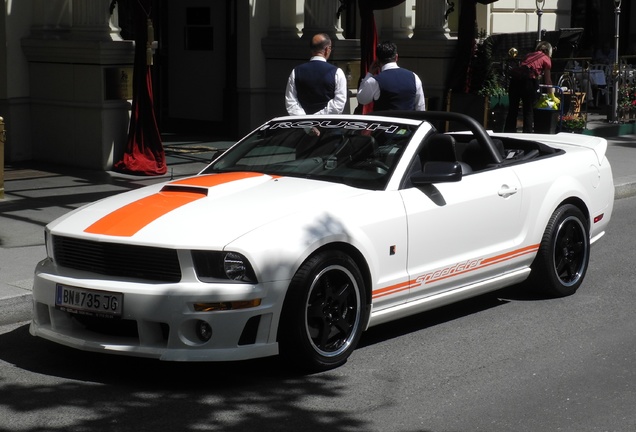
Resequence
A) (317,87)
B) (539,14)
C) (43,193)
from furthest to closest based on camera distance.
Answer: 1. (539,14)
2. (43,193)
3. (317,87)

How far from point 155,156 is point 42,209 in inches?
111

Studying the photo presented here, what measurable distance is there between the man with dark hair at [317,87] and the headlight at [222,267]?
4645 mm

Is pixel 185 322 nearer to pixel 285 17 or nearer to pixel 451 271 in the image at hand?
pixel 451 271

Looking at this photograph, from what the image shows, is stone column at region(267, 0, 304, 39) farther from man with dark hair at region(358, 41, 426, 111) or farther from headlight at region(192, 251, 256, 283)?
headlight at region(192, 251, 256, 283)

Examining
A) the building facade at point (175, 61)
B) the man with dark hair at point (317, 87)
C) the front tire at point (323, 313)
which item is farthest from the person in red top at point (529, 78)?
the front tire at point (323, 313)

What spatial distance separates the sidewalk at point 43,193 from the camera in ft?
26.5

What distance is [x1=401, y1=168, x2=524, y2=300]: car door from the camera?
7023mm

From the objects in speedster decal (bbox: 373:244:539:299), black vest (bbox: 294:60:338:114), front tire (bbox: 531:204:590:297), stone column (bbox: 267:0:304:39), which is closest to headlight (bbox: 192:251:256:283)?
speedster decal (bbox: 373:244:539:299)

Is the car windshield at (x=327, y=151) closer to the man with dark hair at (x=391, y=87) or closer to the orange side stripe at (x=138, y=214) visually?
the orange side stripe at (x=138, y=214)

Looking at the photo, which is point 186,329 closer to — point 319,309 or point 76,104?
point 319,309

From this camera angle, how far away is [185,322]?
5.96 meters

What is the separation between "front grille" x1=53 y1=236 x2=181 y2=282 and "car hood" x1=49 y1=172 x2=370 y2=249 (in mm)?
50

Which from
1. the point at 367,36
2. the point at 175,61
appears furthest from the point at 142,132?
the point at 175,61

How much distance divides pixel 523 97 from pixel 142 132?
6542 millimetres
